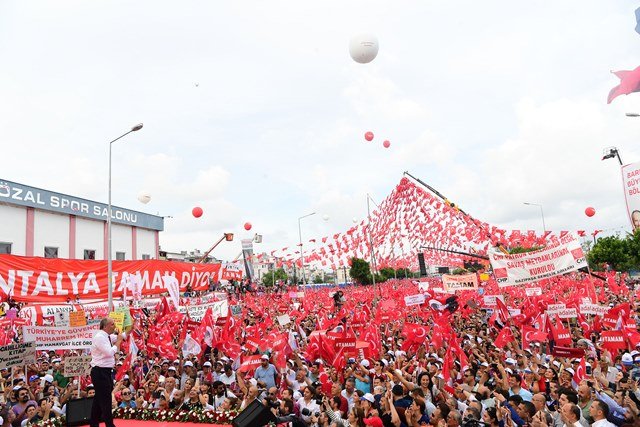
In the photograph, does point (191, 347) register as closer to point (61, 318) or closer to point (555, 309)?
point (61, 318)

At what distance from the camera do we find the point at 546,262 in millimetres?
14164

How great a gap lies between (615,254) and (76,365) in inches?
1924

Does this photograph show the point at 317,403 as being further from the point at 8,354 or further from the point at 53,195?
the point at 53,195

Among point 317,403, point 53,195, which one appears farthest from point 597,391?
point 53,195

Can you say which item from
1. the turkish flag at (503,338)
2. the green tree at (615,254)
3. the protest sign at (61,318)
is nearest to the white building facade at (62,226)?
the protest sign at (61,318)

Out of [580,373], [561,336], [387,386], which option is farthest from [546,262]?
[387,386]

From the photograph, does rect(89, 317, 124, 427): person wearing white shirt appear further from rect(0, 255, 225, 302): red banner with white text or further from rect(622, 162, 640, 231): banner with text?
rect(0, 255, 225, 302): red banner with white text

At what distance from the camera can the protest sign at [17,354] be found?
8.47 meters

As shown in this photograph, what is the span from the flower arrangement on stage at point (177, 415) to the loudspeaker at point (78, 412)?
97cm

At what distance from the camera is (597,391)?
680 centimetres

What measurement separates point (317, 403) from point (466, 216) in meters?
32.6

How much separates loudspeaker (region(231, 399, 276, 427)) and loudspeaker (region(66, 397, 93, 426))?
2962 millimetres

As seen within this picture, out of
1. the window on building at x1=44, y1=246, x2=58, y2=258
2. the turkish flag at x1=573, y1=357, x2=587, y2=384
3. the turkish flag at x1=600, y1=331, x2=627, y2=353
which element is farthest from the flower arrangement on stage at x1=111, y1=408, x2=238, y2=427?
the window on building at x1=44, y1=246, x2=58, y2=258

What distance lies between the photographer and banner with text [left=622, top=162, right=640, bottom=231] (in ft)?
22.1
